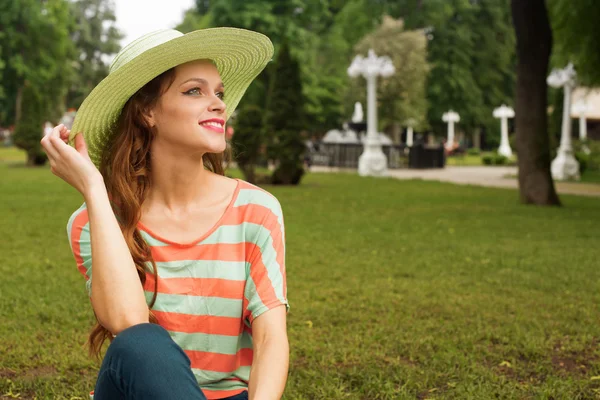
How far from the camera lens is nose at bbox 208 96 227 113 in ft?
8.61

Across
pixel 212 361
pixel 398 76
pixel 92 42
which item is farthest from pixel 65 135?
pixel 92 42

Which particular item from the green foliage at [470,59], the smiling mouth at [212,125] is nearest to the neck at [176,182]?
the smiling mouth at [212,125]

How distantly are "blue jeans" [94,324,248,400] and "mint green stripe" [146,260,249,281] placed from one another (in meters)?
0.32

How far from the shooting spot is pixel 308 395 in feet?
14.0

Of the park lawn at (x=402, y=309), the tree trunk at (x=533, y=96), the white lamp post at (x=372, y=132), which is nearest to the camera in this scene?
the park lawn at (x=402, y=309)

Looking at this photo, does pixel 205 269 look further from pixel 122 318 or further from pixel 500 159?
pixel 500 159

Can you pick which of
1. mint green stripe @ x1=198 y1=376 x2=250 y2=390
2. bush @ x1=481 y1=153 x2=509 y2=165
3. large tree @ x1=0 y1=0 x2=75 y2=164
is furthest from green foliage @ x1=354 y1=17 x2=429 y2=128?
mint green stripe @ x1=198 y1=376 x2=250 y2=390

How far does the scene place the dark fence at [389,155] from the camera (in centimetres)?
3009

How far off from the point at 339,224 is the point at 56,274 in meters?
5.02

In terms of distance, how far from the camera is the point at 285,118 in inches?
764

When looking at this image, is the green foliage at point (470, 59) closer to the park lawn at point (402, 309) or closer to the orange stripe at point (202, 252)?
the park lawn at point (402, 309)

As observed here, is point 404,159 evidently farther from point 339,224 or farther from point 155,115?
point 155,115

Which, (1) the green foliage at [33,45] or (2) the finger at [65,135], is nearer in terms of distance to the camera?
(2) the finger at [65,135]

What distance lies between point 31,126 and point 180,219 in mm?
27589
